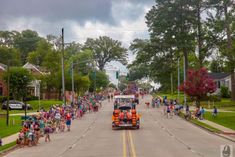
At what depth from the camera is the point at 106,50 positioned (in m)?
149

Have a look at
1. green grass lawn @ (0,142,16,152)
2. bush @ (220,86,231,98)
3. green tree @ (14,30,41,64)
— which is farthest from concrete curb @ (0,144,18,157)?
green tree @ (14,30,41,64)

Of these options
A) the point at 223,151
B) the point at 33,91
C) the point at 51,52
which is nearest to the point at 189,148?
the point at 223,151

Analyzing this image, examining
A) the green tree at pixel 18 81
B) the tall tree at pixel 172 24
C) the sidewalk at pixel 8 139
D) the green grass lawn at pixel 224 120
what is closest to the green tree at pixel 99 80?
→ the green tree at pixel 18 81

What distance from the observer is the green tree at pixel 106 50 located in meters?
148

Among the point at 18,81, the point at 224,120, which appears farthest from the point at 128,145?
the point at 18,81

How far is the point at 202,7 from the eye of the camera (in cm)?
7188

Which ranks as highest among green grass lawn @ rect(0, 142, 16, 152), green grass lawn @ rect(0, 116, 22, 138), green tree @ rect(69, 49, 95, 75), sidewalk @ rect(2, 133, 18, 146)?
green tree @ rect(69, 49, 95, 75)

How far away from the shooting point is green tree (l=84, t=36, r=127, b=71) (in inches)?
5827

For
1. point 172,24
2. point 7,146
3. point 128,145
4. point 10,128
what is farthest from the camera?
point 172,24

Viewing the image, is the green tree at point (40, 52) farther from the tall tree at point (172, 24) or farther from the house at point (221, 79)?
the house at point (221, 79)

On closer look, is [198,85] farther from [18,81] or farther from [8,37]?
[8,37]

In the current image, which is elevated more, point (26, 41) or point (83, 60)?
point (26, 41)

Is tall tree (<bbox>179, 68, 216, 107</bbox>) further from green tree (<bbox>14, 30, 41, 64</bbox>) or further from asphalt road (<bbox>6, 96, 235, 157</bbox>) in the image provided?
green tree (<bbox>14, 30, 41, 64</bbox>)

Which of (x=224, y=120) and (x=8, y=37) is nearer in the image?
(x=224, y=120)
